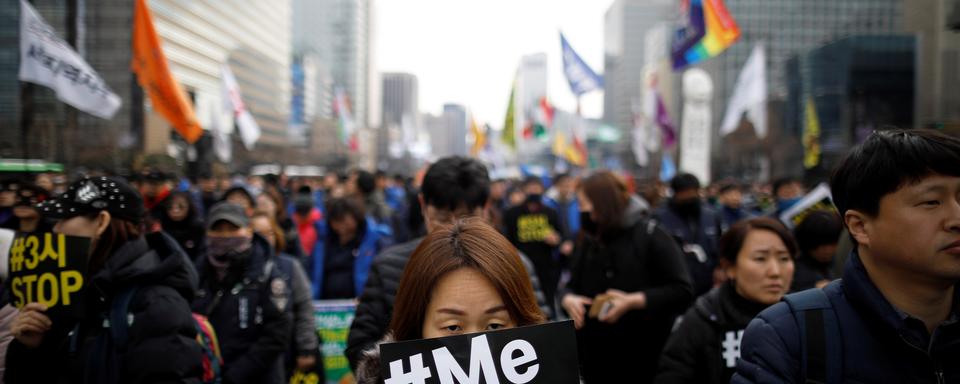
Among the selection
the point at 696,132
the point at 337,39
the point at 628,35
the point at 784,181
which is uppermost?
the point at 628,35

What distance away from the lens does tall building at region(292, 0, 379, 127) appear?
147m

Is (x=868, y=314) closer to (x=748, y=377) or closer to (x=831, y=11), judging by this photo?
(x=748, y=377)

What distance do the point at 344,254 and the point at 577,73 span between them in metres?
10.6

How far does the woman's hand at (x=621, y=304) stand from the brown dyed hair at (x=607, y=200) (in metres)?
0.48

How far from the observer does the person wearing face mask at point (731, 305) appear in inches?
113

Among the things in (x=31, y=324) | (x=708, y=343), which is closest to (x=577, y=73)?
(x=708, y=343)

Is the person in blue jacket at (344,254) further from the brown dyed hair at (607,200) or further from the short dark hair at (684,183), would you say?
the short dark hair at (684,183)

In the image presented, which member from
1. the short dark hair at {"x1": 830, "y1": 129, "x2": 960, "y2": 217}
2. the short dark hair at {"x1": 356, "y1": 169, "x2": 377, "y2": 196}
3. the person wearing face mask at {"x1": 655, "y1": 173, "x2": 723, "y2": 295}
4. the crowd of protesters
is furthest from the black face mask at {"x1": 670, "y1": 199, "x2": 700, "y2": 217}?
the short dark hair at {"x1": 830, "y1": 129, "x2": 960, "y2": 217}

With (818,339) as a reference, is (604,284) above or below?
below

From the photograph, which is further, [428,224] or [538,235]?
[538,235]

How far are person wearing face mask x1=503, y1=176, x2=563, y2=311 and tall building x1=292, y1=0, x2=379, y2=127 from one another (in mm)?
136719

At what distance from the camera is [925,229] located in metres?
1.70

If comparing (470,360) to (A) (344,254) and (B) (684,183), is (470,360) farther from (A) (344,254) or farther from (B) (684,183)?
(B) (684,183)

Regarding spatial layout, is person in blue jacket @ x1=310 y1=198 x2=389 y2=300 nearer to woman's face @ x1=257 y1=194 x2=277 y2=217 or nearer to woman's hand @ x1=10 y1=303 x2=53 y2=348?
woman's face @ x1=257 y1=194 x2=277 y2=217
